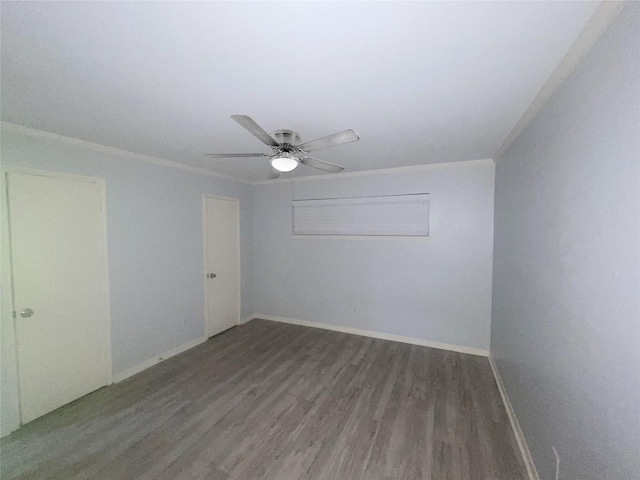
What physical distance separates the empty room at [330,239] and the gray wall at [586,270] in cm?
1

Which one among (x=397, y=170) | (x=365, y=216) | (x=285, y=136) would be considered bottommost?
(x=365, y=216)

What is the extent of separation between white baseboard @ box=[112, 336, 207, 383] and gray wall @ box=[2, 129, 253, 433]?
0.15ft

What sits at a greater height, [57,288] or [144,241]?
[144,241]

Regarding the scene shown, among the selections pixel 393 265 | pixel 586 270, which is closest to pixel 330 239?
pixel 393 265

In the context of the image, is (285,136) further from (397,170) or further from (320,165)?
(397,170)

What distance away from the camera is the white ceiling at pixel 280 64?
956 mm

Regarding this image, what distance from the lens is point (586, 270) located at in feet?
3.54

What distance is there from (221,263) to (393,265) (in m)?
2.68

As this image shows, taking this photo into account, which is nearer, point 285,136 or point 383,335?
point 285,136

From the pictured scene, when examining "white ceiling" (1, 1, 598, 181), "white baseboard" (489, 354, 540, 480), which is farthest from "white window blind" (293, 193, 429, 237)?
"white baseboard" (489, 354, 540, 480)

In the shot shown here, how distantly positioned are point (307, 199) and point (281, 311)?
2043 millimetres

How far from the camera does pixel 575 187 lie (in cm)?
118

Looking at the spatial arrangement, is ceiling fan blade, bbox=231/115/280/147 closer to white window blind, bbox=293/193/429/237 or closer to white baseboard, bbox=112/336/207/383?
white window blind, bbox=293/193/429/237

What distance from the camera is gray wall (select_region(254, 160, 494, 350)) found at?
10.4ft
